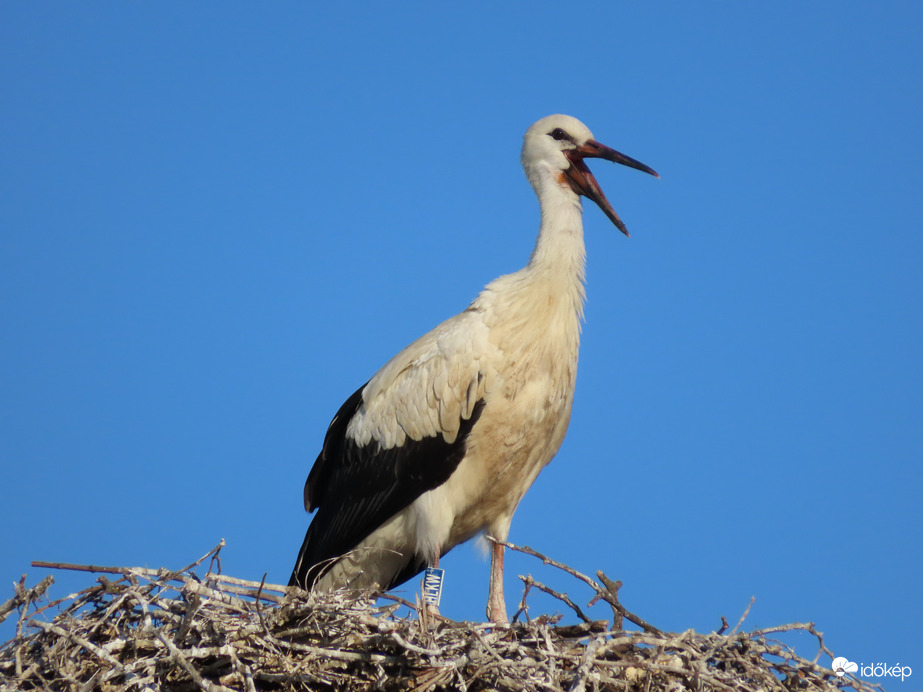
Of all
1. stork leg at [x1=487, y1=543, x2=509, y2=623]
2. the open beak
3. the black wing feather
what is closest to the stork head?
the open beak

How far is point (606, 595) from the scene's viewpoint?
4.35 m

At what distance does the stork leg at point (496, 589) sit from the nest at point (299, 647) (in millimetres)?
1091

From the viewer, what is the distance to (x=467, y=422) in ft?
17.0

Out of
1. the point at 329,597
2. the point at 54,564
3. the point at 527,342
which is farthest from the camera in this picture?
the point at 527,342

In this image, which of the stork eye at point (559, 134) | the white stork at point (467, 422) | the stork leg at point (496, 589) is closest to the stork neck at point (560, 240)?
the white stork at point (467, 422)

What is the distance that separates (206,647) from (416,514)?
148cm

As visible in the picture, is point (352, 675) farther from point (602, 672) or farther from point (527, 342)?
point (527, 342)

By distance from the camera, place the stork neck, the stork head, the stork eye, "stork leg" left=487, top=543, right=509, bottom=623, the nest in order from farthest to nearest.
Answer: the stork eye, the stork head, the stork neck, "stork leg" left=487, top=543, right=509, bottom=623, the nest

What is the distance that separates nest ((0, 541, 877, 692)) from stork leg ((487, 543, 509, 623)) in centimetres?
109

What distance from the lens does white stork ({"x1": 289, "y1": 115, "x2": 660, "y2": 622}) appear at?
5203 mm

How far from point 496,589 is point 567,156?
2325 millimetres

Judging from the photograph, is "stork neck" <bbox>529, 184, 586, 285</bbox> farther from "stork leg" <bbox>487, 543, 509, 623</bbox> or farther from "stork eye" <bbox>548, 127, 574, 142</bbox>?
"stork leg" <bbox>487, 543, 509, 623</bbox>

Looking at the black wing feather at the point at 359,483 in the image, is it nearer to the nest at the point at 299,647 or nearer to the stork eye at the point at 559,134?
the nest at the point at 299,647

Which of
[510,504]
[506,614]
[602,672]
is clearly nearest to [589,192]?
[510,504]
